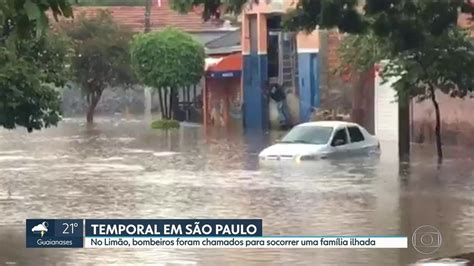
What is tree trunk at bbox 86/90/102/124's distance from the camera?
40.2 meters

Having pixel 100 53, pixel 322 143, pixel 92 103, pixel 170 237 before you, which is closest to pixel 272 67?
pixel 92 103

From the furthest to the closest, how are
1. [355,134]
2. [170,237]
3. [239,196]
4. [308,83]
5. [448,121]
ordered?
[308,83], [448,121], [355,134], [239,196], [170,237]

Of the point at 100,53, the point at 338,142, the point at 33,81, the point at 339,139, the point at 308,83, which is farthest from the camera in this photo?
the point at 308,83

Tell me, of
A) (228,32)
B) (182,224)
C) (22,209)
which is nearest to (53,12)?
(182,224)

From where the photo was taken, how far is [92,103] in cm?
4181

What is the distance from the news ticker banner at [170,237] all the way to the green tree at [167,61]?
30.5 metres

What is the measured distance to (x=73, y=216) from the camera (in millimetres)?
15633

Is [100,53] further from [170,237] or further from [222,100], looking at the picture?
[170,237]

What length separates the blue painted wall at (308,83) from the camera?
38594 millimetres

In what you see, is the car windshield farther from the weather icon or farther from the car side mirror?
the weather icon

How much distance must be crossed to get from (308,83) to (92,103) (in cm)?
874

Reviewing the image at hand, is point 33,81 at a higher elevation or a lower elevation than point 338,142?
higher

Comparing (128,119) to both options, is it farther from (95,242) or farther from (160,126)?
(95,242)

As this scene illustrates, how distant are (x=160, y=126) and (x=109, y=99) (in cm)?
269
